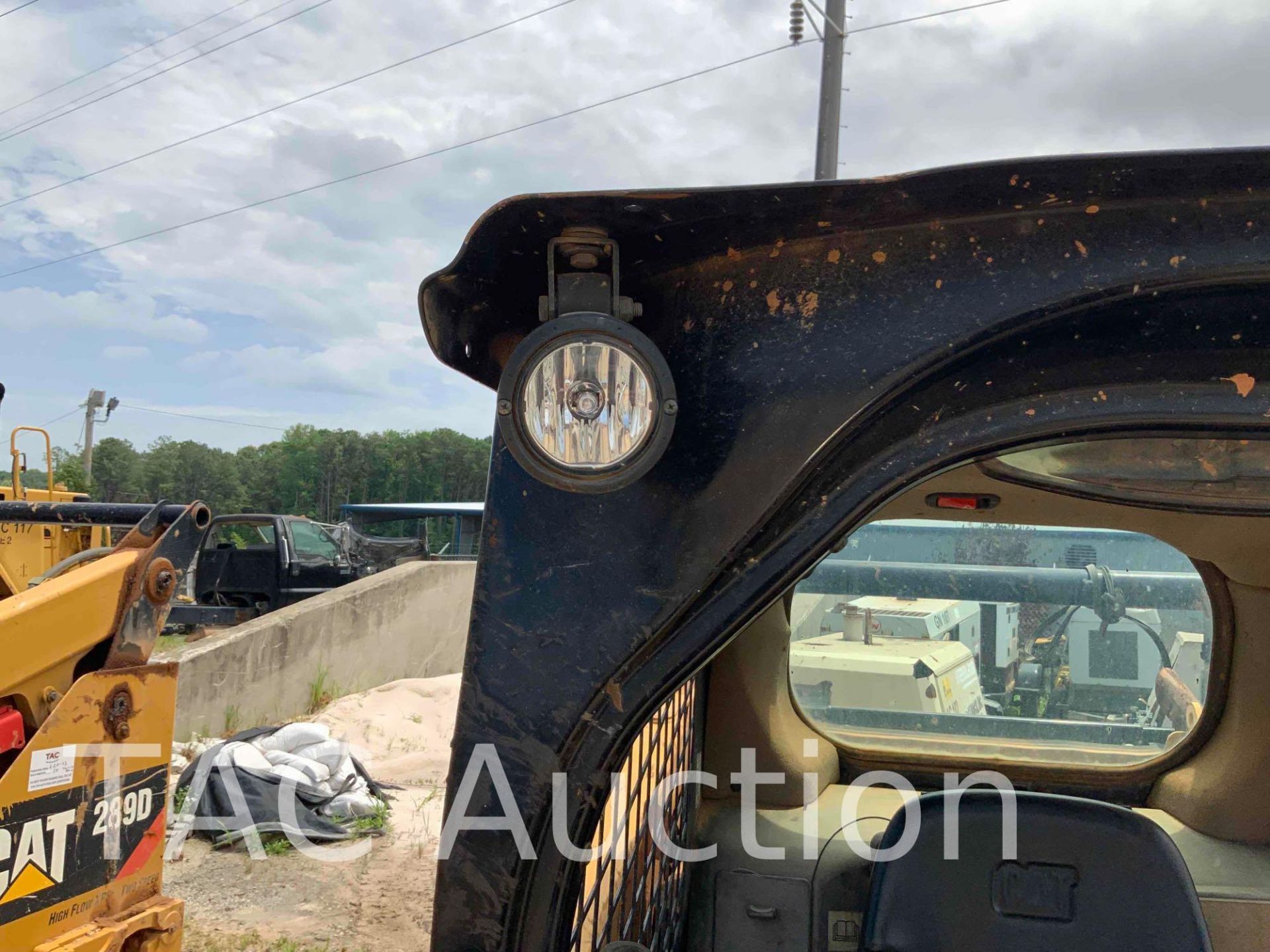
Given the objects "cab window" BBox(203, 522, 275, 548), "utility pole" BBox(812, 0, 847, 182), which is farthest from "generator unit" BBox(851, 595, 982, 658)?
"cab window" BBox(203, 522, 275, 548)

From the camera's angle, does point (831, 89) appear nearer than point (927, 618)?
No

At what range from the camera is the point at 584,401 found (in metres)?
1.02

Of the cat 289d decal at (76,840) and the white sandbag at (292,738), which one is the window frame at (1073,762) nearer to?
the cat 289d decal at (76,840)

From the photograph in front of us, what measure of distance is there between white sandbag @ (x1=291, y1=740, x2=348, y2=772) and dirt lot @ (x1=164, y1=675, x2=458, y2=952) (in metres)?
0.45

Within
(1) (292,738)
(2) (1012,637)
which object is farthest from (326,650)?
(2) (1012,637)

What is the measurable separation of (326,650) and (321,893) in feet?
14.4

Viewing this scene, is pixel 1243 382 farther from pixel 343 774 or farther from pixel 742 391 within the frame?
pixel 343 774

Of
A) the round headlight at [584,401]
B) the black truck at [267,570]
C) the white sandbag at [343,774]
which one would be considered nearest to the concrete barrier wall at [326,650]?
the white sandbag at [343,774]

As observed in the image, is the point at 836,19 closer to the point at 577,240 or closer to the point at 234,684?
the point at 234,684

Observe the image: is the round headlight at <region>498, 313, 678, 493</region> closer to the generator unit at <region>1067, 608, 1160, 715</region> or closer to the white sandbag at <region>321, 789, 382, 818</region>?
the generator unit at <region>1067, 608, 1160, 715</region>

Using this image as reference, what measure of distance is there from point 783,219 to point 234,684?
772 cm

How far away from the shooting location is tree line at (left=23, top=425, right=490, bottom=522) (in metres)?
48.6

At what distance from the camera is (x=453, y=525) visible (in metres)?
30.1

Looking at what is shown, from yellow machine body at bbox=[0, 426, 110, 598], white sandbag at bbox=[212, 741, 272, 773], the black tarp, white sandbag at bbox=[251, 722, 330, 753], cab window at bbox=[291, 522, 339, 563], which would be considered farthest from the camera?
cab window at bbox=[291, 522, 339, 563]
